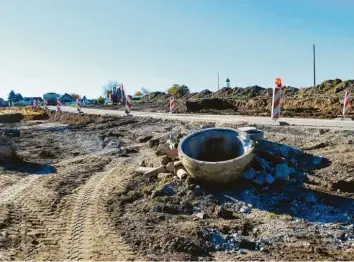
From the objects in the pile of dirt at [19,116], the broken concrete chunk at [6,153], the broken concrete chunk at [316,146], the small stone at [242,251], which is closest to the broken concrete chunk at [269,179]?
the small stone at [242,251]

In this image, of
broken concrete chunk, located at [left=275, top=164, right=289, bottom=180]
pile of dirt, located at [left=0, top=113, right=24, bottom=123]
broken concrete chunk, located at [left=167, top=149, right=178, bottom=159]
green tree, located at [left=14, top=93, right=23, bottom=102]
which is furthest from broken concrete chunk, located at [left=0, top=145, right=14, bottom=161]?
green tree, located at [left=14, top=93, right=23, bottom=102]

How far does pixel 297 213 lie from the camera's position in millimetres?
5613

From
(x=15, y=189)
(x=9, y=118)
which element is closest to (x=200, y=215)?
(x=15, y=189)

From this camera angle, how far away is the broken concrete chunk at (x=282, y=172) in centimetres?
690

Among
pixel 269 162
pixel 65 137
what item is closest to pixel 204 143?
pixel 269 162

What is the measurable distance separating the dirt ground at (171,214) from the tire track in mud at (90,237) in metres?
0.01

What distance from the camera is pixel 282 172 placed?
700 centimetres

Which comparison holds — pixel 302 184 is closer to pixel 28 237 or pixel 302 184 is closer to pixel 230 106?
pixel 28 237

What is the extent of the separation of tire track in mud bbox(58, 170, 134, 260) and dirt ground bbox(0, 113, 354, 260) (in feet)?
0.04

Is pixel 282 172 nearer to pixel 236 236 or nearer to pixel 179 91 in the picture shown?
pixel 236 236

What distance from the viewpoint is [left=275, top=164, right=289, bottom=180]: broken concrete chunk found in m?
6.90

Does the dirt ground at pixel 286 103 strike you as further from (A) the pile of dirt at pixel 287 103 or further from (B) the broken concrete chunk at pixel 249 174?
(B) the broken concrete chunk at pixel 249 174

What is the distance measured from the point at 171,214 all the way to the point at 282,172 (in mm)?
2588

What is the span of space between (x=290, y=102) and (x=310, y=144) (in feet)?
57.8
